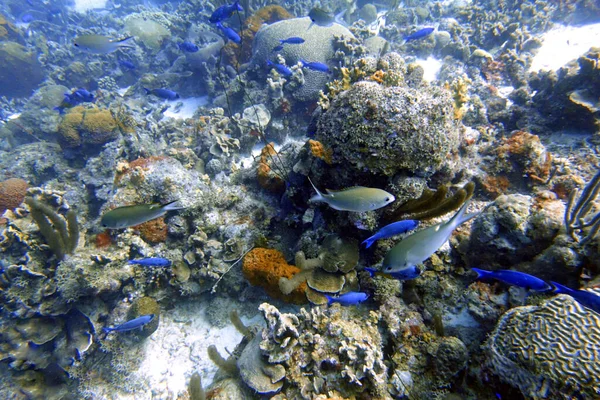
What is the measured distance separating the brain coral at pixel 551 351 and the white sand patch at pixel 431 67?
8.01 meters

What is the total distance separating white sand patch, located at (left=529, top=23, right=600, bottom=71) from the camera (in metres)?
8.07

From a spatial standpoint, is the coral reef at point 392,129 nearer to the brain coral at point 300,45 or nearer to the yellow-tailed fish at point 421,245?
the yellow-tailed fish at point 421,245

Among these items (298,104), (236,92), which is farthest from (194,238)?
(236,92)

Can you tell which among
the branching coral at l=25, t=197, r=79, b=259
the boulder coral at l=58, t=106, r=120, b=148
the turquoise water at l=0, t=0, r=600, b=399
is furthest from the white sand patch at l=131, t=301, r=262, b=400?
the boulder coral at l=58, t=106, r=120, b=148

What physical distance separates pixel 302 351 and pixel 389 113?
2.82 meters

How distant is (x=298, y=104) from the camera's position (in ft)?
24.1

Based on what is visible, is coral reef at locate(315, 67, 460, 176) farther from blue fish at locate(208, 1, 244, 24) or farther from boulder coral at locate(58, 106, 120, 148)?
boulder coral at locate(58, 106, 120, 148)

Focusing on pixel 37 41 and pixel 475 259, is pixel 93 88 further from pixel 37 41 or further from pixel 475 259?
pixel 475 259

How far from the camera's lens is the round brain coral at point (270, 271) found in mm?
3531

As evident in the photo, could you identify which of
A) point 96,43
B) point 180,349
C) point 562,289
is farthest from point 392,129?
point 96,43

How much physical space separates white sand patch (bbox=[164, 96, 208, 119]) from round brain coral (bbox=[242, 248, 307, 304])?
7.43 meters

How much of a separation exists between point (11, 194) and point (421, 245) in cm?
933

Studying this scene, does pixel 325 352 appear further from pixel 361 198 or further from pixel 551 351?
pixel 551 351

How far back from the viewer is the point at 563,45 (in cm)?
865
